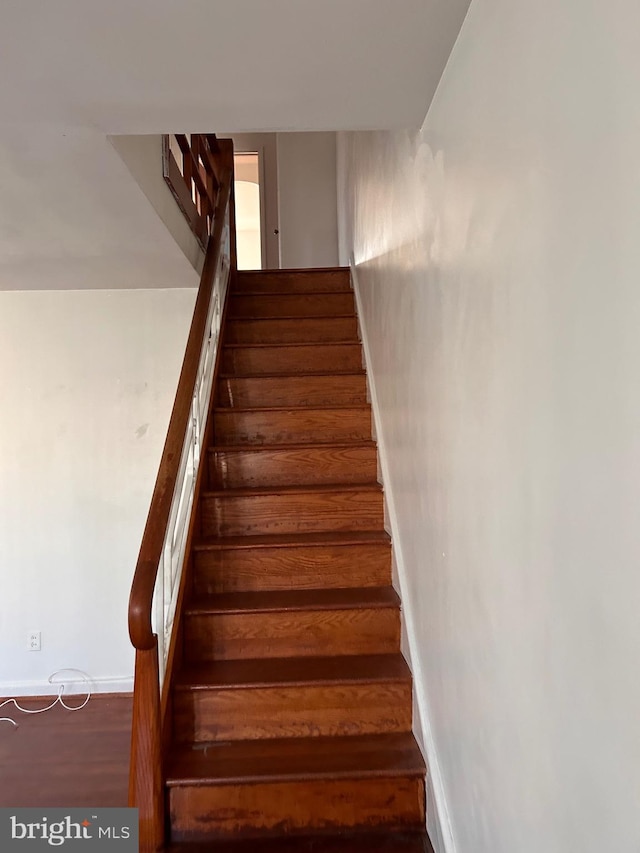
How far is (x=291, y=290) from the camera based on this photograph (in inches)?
153

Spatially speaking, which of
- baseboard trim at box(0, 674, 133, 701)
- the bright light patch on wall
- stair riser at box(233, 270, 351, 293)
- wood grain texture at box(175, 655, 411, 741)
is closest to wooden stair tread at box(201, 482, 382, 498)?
wood grain texture at box(175, 655, 411, 741)

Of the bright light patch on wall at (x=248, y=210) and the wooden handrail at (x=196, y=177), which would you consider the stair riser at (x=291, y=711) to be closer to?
the wooden handrail at (x=196, y=177)

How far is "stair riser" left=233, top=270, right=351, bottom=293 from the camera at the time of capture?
3.89 m

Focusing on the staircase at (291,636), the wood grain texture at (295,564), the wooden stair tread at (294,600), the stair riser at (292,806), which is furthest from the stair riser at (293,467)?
the stair riser at (292,806)

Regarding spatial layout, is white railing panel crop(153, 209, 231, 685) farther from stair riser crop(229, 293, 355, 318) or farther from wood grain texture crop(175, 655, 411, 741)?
stair riser crop(229, 293, 355, 318)

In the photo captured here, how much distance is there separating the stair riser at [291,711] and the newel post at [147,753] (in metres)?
0.24

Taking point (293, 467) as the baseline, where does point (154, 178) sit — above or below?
above

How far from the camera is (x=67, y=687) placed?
318 centimetres

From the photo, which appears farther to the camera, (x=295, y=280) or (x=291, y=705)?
(x=295, y=280)

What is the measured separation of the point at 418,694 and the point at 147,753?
818 mm

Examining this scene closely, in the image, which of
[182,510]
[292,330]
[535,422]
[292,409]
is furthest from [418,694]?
[292,330]

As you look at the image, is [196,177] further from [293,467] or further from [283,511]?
[283,511]

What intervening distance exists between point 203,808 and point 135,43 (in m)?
1.95

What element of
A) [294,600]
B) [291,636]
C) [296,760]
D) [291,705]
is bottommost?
[296,760]
